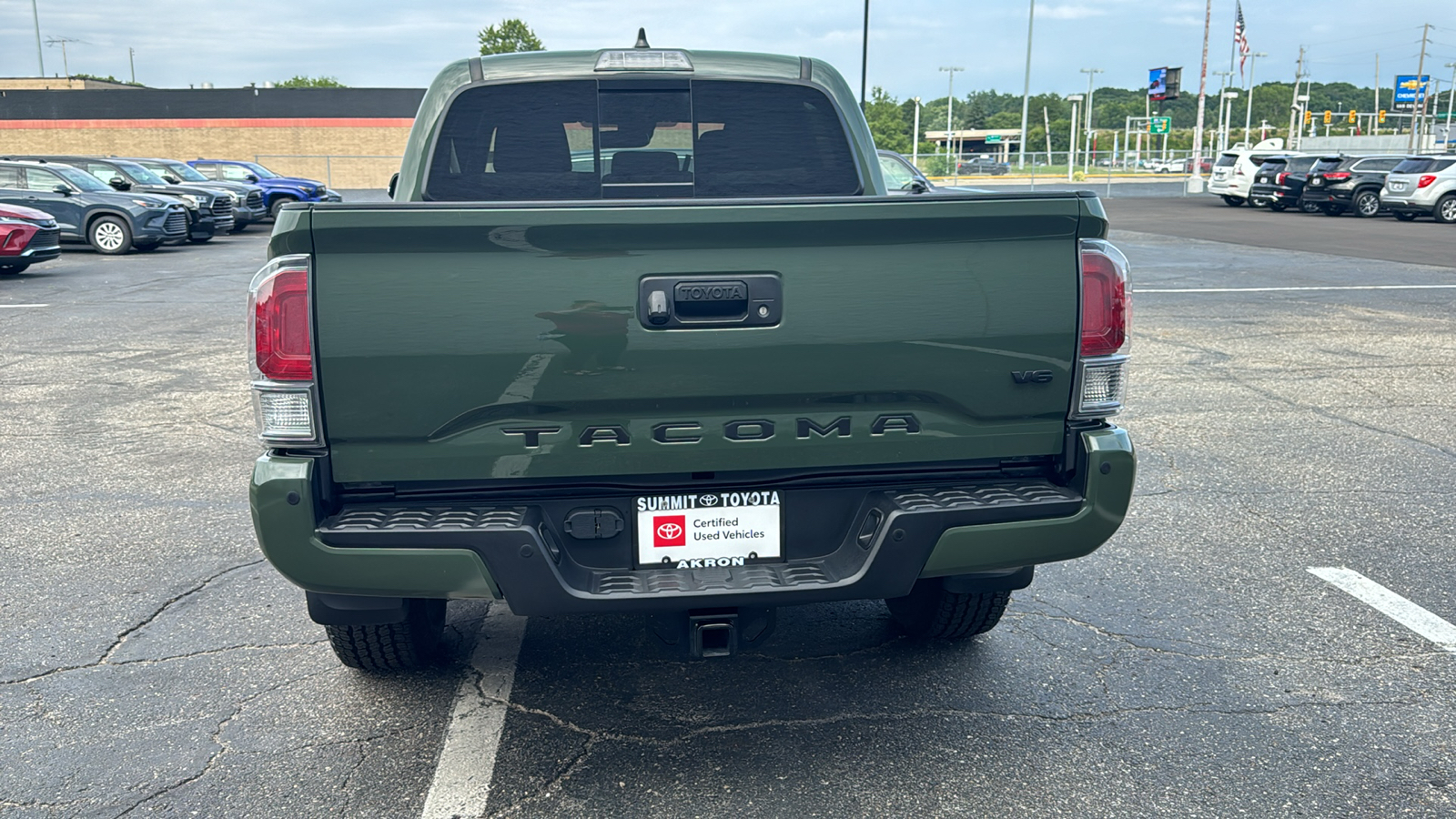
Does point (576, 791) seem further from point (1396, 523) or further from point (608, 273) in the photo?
point (1396, 523)

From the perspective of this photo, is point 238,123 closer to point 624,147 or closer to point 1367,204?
point 1367,204

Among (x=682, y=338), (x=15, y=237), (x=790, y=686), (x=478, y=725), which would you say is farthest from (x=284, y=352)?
(x=15, y=237)

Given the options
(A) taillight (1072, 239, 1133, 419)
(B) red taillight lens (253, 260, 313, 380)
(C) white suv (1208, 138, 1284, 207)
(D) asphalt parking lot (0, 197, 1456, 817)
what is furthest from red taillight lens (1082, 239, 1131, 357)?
(C) white suv (1208, 138, 1284, 207)

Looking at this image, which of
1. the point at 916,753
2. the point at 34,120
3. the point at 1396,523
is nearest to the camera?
the point at 916,753

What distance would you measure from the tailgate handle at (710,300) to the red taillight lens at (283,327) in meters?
0.79

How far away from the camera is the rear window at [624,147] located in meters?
4.34

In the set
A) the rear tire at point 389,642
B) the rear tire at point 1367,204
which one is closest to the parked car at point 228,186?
the rear tire at point 389,642

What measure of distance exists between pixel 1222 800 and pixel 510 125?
10.7 ft

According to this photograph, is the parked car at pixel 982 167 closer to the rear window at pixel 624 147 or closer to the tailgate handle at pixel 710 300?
the rear window at pixel 624 147

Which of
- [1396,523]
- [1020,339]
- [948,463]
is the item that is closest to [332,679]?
[948,463]

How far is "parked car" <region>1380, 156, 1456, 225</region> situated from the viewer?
28625 millimetres

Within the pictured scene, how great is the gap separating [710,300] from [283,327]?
1012 mm

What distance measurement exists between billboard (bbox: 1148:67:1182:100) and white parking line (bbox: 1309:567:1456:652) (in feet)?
185

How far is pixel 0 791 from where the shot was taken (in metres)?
3.04
